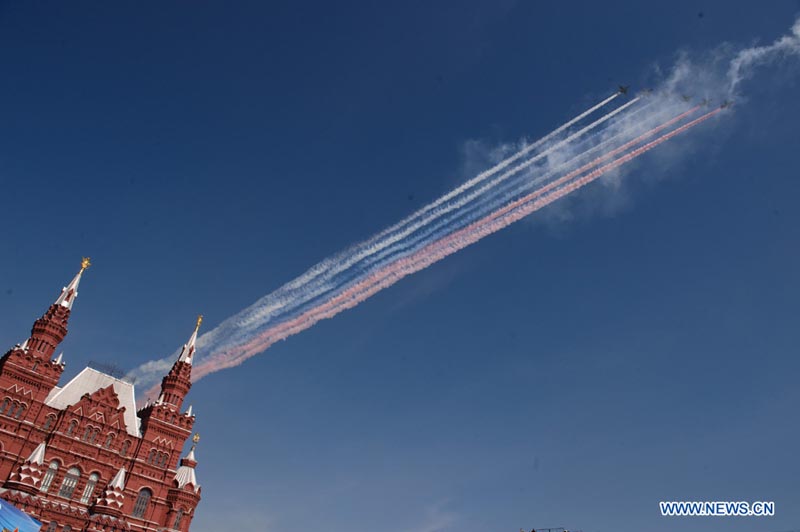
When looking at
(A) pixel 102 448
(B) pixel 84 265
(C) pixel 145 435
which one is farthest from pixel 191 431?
(B) pixel 84 265

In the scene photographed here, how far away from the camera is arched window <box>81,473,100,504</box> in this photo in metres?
76.1

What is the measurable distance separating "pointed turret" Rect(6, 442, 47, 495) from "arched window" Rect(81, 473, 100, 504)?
6.29 m

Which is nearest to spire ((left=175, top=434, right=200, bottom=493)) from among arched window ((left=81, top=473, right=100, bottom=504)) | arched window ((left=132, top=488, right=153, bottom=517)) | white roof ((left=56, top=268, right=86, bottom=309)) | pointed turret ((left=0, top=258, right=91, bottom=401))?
arched window ((left=132, top=488, right=153, bottom=517))

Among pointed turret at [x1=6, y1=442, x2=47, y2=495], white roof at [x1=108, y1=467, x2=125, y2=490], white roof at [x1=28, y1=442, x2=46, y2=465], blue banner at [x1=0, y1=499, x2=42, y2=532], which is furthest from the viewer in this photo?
white roof at [x1=108, y1=467, x2=125, y2=490]

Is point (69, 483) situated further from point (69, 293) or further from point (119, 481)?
point (69, 293)

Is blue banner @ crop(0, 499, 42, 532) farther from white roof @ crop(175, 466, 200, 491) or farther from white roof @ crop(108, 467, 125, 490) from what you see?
white roof @ crop(175, 466, 200, 491)

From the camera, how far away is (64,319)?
86688mm

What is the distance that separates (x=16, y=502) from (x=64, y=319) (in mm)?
28114

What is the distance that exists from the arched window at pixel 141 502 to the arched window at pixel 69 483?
8.77 metres

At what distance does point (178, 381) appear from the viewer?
9312 centimetres

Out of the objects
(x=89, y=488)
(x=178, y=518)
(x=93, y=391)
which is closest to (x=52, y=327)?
(x=93, y=391)

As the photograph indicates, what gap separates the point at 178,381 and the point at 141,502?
767 inches

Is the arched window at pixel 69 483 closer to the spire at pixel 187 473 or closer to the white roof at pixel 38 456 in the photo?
the white roof at pixel 38 456

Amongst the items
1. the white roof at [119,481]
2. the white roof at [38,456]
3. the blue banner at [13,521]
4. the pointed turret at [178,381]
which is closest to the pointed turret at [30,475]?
the white roof at [38,456]
